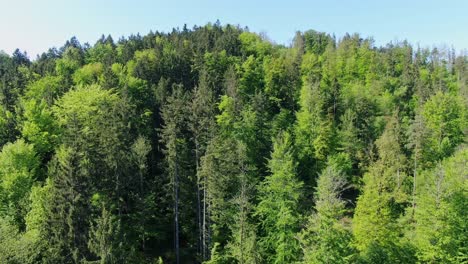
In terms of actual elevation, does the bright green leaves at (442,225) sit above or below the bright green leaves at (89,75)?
below

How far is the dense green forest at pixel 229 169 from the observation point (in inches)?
1168

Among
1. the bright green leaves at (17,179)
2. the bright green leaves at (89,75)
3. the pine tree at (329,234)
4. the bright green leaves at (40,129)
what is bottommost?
the pine tree at (329,234)

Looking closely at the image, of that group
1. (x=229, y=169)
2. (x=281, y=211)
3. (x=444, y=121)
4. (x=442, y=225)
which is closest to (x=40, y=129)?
(x=229, y=169)

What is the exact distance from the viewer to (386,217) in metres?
30.4

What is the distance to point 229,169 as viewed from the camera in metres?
42.6

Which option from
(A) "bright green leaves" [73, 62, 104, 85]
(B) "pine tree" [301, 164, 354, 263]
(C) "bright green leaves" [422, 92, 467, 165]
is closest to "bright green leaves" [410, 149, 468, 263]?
(B) "pine tree" [301, 164, 354, 263]

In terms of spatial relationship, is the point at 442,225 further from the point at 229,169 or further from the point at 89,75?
the point at 89,75

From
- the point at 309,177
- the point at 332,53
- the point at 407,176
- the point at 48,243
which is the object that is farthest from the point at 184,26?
the point at 48,243

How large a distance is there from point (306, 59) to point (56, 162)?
220 ft

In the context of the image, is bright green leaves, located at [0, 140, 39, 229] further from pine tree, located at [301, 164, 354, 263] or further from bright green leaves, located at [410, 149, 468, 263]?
bright green leaves, located at [410, 149, 468, 263]

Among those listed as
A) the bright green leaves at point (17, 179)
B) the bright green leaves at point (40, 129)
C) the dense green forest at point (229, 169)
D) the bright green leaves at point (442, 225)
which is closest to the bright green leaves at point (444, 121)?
the dense green forest at point (229, 169)

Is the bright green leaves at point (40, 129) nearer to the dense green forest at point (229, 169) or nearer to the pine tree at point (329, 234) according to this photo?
the dense green forest at point (229, 169)

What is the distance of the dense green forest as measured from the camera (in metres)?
29.7

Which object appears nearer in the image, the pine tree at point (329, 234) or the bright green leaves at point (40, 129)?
the pine tree at point (329, 234)
